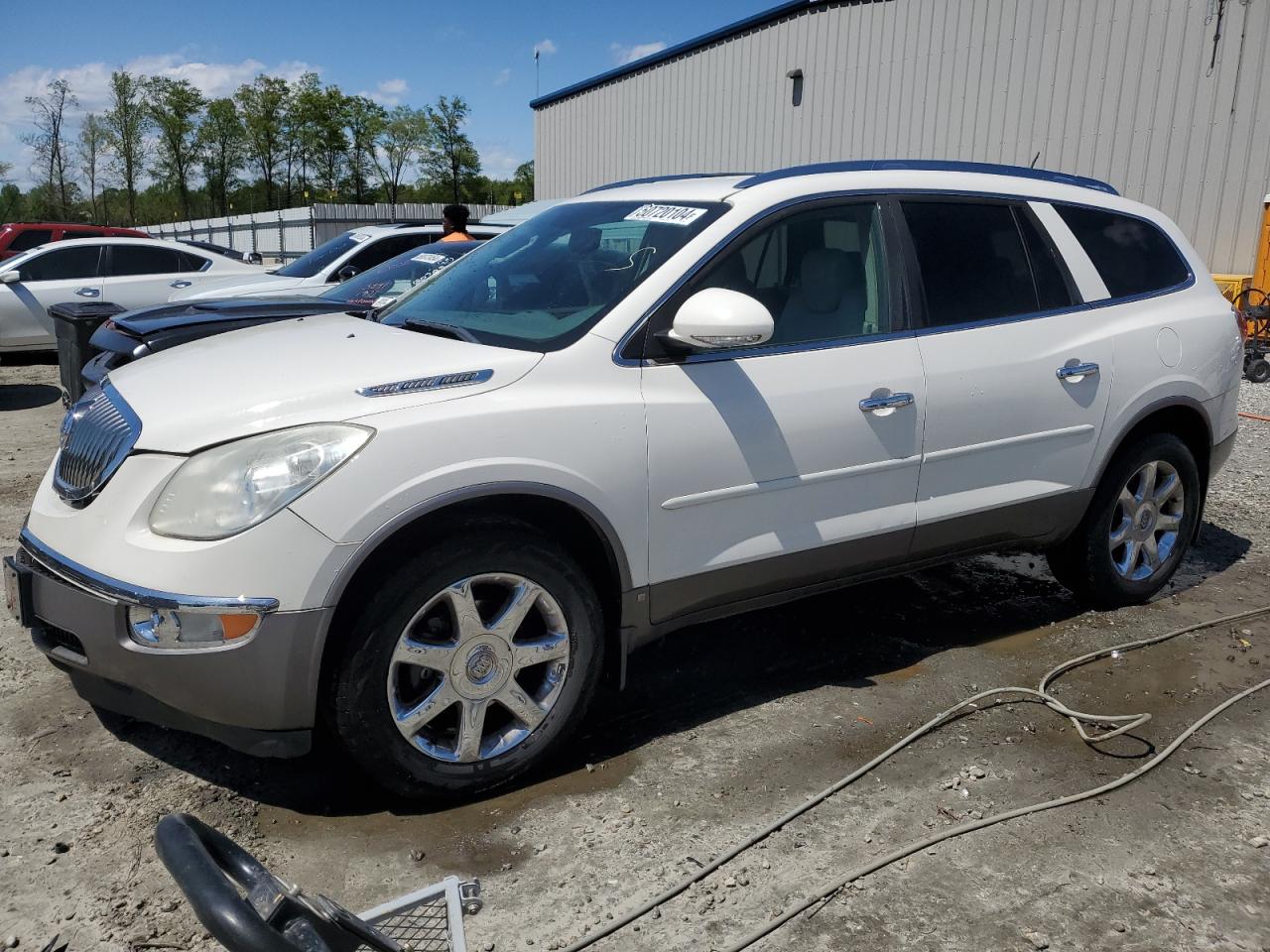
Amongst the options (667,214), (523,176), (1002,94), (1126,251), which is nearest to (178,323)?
(667,214)


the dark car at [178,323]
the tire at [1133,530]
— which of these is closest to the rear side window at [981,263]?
the tire at [1133,530]

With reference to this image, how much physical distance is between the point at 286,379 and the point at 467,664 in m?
0.97

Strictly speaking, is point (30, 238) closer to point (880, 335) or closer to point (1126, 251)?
point (880, 335)

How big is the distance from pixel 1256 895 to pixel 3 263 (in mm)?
13978

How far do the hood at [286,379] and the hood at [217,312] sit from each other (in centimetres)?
211

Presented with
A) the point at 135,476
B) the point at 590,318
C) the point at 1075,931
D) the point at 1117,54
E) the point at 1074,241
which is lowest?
the point at 1075,931

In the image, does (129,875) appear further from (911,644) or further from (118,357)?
(118,357)

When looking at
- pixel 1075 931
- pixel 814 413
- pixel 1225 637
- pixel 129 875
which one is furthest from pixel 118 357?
pixel 1225 637

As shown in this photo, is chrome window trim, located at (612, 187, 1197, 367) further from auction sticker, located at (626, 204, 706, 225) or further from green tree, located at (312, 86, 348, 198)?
green tree, located at (312, 86, 348, 198)

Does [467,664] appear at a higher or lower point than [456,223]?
lower

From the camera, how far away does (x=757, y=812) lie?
3.13m

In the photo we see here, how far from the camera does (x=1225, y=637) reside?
4.61 metres

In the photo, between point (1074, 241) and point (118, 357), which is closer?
point (1074, 241)

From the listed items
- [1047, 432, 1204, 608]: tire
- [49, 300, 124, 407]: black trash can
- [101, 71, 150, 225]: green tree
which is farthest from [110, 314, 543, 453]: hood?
[101, 71, 150, 225]: green tree
